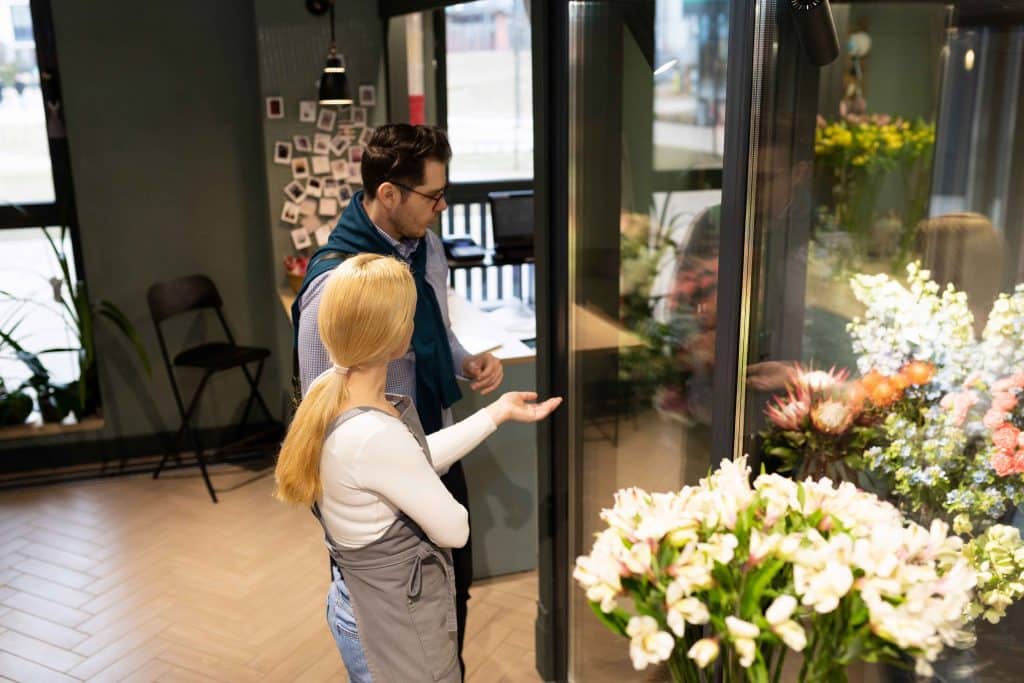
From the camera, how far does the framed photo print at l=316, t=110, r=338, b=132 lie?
5.14 meters

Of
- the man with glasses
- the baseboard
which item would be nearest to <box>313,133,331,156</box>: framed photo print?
the baseboard

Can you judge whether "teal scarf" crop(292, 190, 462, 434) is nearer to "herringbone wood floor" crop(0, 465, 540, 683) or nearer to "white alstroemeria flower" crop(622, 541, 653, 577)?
"herringbone wood floor" crop(0, 465, 540, 683)

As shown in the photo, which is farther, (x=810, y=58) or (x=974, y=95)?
(x=810, y=58)

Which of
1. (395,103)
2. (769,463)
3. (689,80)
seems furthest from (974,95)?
(395,103)

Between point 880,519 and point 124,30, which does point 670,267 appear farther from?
point 124,30

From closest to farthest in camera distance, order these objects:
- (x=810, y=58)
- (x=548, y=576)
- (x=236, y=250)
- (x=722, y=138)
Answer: (x=810, y=58) → (x=722, y=138) → (x=548, y=576) → (x=236, y=250)

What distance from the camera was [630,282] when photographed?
271 centimetres

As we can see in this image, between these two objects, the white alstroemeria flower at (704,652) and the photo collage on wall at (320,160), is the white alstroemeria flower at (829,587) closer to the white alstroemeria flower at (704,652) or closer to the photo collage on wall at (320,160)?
the white alstroemeria flower at (704,652)

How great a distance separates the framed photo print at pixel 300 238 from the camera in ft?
17.2

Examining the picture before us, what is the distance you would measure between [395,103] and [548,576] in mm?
2925

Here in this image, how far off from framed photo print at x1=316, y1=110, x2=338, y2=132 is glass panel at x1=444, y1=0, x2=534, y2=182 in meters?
1.14

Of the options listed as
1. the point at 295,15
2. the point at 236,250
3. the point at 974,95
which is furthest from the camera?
the point at 236,250

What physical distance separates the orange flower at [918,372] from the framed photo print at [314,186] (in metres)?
3.84

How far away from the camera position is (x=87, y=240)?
518 cm
